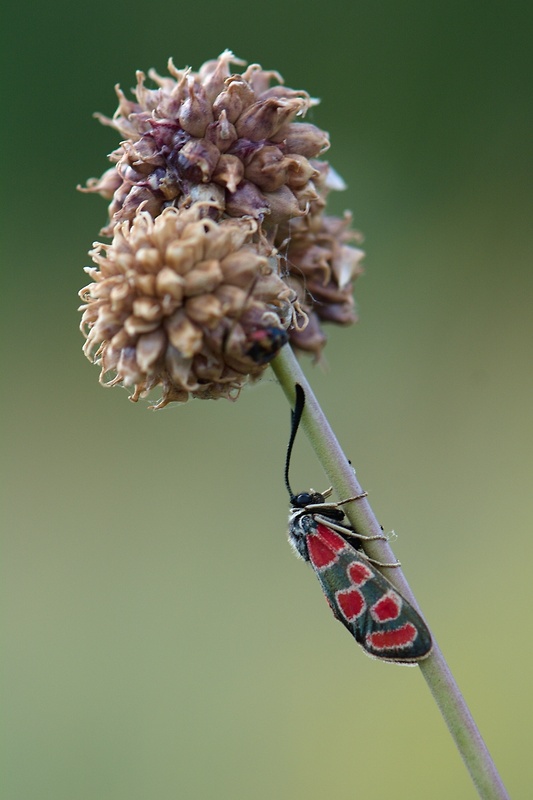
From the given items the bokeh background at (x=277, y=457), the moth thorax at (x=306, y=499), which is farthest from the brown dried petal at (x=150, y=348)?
the bokeh background at (x=277, y=457)

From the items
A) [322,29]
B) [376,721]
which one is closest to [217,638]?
[376,721]

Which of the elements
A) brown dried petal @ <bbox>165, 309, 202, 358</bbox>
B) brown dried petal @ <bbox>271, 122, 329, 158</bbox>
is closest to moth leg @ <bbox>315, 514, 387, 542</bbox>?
brown dried petal @ <bbox>165, 309, 202, 358</bbox>

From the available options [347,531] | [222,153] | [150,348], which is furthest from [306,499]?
[222,153]

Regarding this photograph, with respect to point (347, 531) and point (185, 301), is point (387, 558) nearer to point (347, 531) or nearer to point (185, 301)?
point (347, 531)

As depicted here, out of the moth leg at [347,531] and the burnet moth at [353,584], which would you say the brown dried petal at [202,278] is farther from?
the moth leg at [347,531]

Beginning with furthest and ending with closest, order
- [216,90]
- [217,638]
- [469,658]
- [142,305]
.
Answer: [217,638] < [469,658] < [216,90] < [142,305]

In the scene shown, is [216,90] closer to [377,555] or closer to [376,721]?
[377,555]

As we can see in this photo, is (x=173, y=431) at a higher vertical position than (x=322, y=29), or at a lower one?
lower
